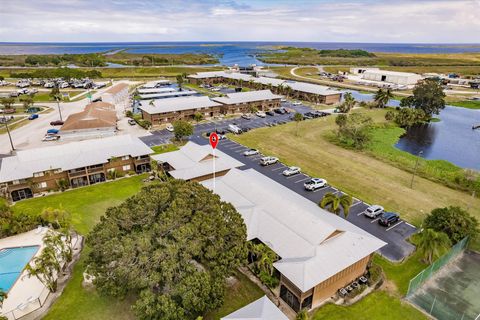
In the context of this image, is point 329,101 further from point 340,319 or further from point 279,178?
point 340,319

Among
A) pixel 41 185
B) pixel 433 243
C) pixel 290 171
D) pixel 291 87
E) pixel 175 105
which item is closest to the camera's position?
pixel 433 243

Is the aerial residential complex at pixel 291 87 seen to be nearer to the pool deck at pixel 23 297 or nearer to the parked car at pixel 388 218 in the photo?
the parked car at pixel 388 218

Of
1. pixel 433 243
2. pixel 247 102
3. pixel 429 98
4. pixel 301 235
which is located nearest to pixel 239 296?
pixel 301 235

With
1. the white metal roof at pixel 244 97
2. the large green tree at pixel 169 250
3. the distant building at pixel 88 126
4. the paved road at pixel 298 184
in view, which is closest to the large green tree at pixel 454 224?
the paved road at pixel 298 184

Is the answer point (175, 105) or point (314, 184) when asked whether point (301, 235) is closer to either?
point (314, 184)

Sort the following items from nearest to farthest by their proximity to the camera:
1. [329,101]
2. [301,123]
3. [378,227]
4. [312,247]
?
[312,247] < [378,227] < [301,123] < [329,101]

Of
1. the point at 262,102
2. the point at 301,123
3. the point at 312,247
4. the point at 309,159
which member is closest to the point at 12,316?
the point at 312,247
